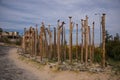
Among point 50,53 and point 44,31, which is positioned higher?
point 44,31

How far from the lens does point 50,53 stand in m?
18.9

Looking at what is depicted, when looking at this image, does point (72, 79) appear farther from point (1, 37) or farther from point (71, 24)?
point (1, 37)

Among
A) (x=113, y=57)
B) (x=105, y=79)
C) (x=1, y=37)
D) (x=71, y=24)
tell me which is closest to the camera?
(x=105, y=79)

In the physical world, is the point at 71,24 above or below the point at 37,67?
above

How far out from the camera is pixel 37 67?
623 inches

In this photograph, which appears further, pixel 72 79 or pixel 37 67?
pixel 37 67

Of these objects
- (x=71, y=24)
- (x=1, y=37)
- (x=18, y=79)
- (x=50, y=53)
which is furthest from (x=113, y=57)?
(x=1, y=37)

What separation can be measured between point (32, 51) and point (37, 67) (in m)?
5.91

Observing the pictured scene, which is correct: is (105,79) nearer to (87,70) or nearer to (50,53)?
(87,70)

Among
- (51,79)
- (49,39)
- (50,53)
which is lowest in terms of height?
(51,79)

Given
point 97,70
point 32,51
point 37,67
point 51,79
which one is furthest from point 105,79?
point 32,51

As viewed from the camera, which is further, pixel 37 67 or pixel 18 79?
pixel 37 67

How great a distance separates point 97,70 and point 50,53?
7.37m

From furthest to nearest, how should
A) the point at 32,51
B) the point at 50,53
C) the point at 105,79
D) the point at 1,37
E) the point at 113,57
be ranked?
the point at 1,37 < the point at 113,57 < the point at 32,51 < the point at 50,53 < the point at 105,79
